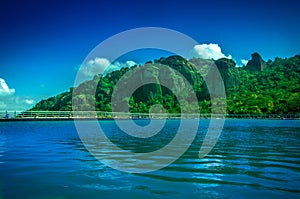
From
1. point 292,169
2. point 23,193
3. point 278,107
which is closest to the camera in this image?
point 23,193

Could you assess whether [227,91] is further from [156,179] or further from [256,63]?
[156,179]

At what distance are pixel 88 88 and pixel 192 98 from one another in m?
59.3

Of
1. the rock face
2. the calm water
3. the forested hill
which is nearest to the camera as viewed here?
the calm water

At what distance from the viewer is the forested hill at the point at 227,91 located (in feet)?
388

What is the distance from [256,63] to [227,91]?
Answer: 54.9m

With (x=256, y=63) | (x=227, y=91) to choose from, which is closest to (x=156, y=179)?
(x=227, y=91)

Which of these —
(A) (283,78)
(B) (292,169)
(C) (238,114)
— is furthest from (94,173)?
(A) (283,78)

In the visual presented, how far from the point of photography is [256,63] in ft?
641

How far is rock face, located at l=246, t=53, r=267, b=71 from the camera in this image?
633 ft

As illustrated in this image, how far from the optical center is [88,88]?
507ft

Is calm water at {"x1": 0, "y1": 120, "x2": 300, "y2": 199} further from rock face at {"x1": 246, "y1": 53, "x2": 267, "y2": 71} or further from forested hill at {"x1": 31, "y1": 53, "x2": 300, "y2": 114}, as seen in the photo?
rock face at {"x1": 246, "y1": 53, "x2": 267, "y2": 71}

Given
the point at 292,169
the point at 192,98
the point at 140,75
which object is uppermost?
the point at 140,75

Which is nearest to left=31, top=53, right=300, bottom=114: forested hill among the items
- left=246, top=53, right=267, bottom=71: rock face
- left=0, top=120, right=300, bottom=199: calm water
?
left=246, top=53, right=267, bottom=71: rock face

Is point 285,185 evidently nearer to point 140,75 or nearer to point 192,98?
point 192,98
